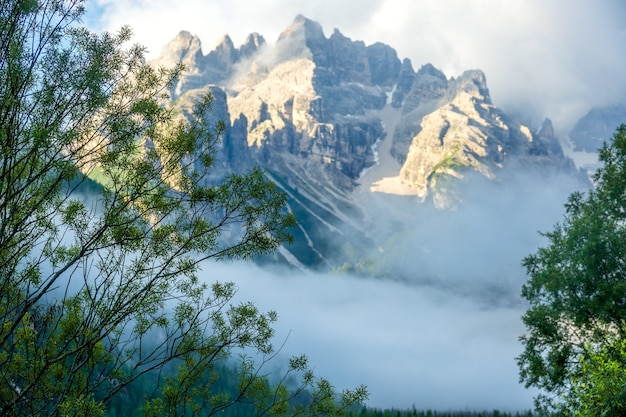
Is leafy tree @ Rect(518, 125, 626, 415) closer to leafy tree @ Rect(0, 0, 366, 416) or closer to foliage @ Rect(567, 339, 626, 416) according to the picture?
foliage @ Rect(567, 339, 626, 416)

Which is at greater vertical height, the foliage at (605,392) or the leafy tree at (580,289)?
the leafy tree at (580,289)

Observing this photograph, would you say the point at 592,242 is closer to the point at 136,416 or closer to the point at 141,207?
the point at 141,207

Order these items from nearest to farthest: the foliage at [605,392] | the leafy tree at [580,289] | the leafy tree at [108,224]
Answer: the foliage at [605,392], the leafy tree at [108,224], the leafy tree at [580,289]

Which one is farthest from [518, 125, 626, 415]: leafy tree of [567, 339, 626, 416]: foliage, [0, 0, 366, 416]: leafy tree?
[0, 0, 366, 416]: leafy tree

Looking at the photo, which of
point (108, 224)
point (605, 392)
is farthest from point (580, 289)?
point (108, 224)

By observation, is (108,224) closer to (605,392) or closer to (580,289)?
(605,392)

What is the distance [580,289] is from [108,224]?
20.9 m

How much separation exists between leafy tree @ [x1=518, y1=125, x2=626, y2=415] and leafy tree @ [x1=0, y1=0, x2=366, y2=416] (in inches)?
439

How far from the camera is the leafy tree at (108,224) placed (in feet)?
48.1

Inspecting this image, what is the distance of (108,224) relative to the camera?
15.1 m

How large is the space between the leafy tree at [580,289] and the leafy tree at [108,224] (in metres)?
11.2

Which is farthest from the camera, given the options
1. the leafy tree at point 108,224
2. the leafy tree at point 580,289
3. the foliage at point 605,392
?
the leafy tree at point 580,289

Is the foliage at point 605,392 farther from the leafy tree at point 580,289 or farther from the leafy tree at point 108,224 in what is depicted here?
the leafy tree at point 580,289

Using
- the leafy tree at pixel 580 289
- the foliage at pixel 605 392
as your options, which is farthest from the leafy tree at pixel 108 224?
the leafy tree at pixel 580 289
